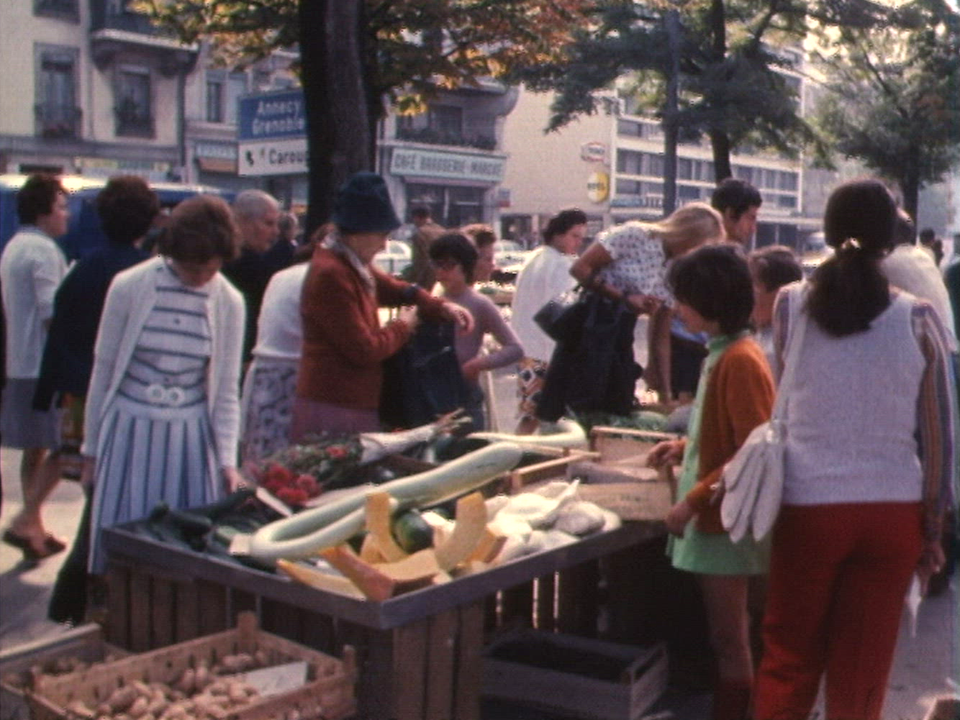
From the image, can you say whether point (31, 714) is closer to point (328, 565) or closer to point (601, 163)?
point (328, 565)

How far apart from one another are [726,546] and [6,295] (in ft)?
14.3

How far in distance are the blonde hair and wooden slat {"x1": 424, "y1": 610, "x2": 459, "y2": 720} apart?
8.29ft

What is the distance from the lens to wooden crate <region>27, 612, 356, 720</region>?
297 centimetres

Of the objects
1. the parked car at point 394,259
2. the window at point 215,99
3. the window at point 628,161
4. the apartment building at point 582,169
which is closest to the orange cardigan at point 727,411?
the parked car at point 394,259

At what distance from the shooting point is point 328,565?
138 inches

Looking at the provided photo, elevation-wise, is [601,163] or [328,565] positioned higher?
[601,163]

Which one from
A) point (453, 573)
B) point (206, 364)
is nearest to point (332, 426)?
point (206, 364)

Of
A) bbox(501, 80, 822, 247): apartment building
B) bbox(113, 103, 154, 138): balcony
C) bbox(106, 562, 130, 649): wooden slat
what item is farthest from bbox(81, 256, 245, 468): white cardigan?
bbox(501, 80, 822, 247): apartment building

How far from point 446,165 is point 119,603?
42430 mm

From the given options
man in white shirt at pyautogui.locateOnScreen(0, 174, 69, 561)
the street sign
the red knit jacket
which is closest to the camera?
the red knit jacket

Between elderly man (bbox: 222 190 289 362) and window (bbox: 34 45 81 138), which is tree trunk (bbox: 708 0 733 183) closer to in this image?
window (bbox: 34 45 81 138)

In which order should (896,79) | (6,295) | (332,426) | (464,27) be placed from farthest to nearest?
(896,79) < (464,27) < (6,295) < (332,426)

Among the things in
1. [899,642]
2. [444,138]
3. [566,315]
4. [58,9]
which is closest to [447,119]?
[444,138]

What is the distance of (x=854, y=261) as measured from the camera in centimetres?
326
